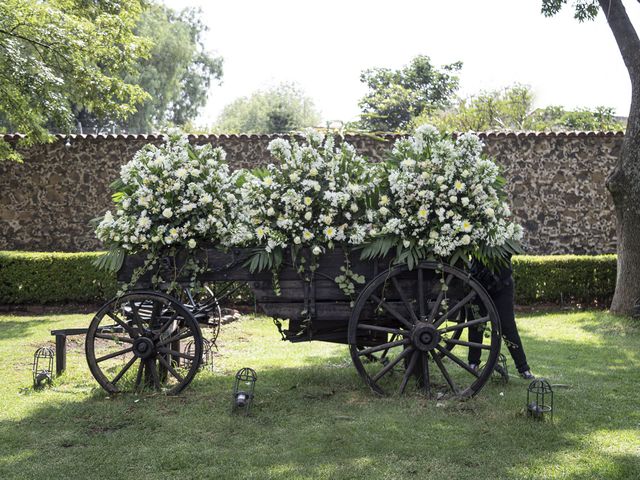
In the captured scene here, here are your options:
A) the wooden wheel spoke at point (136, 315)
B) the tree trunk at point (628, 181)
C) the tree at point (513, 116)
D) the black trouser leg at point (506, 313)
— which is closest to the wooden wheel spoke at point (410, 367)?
the black trouser leg at point (506, 313)

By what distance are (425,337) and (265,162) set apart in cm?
875

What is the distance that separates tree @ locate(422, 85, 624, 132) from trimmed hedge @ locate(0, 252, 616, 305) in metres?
11.3

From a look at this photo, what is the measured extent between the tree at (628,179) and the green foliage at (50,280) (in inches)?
319

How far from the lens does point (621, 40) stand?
994 cm

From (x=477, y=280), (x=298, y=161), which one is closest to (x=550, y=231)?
(x=477, y=280)

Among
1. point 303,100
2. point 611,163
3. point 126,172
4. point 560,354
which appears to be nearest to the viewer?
point 126,172

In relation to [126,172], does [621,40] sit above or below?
above

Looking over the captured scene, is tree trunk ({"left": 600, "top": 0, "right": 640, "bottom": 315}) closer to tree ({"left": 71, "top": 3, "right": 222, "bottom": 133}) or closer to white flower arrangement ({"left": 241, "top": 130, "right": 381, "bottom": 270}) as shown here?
white flower arrangement ({"left": 241, "top": 130, "right": 381, "bottom": 270})

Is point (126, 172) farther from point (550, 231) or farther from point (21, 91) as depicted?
point (550, 231)

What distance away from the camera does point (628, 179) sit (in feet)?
31.7

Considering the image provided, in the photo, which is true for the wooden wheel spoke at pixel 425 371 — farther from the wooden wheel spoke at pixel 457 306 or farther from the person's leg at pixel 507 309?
the person's leg at pixel 507 309

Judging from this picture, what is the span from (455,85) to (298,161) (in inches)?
1460

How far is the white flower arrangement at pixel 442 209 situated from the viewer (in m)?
5.14

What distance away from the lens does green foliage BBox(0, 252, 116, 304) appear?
11555 millimetres
